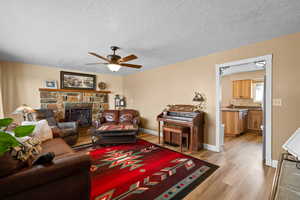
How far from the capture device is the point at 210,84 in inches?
118

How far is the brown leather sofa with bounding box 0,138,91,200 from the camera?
0.95m

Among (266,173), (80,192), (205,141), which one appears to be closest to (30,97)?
(80,192)

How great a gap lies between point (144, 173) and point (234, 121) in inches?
139

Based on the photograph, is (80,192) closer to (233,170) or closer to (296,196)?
(296,196)

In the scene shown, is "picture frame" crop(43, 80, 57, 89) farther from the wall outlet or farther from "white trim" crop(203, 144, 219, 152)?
the wall outlet

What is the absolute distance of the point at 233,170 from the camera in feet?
6.99

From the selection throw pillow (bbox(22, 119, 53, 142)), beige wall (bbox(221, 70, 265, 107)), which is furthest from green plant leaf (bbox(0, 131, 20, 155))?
beige wall (bbox(221, 70, 265, 107))

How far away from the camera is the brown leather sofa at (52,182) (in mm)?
951

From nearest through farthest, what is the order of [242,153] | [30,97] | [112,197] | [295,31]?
[112,197] → [295,31] → [242,153] → [30,97]

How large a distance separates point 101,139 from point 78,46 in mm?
2318

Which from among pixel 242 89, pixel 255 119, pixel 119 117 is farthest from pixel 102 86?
pixel 255 119

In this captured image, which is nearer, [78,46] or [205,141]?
[78,46]

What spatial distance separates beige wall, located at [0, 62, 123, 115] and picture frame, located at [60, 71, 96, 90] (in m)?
0.19

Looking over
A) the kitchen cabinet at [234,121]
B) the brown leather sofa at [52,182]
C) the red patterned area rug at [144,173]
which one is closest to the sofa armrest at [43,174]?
the brown leather sofa at [52,182]
